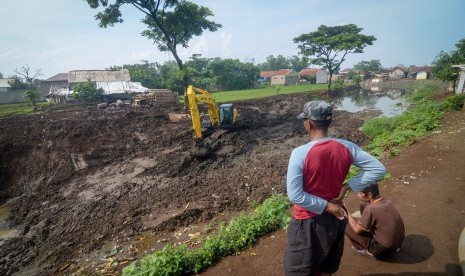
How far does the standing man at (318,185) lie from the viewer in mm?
2115

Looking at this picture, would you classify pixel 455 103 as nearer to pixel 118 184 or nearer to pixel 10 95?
pixel 118 184

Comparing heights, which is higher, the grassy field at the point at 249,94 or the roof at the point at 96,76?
the roof at the point at 96,76

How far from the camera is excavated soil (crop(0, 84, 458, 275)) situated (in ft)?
20.8

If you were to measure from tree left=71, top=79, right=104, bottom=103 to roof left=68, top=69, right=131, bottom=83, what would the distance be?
6.31 m

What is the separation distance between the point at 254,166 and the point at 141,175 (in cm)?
429

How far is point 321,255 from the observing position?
229 centimetres

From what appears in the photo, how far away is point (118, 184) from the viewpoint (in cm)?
→ 945

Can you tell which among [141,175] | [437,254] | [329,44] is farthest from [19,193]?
[329,44]

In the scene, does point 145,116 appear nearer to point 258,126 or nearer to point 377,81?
point 258,126

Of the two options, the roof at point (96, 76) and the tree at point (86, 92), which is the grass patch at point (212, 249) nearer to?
the tree at point (86, 92)

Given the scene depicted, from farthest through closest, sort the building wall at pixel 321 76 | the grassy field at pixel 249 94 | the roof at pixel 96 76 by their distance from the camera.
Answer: the building wall at pixel 321 76 < the roof at pixel 96 76 < the grassy field at pixel 249 94

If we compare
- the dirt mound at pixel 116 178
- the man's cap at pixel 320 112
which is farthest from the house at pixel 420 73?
the man's cap at pixel 320 112

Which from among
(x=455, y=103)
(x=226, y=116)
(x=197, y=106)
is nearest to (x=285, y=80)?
(x=455, y=103)

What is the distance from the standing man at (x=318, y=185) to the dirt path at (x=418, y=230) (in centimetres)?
163
